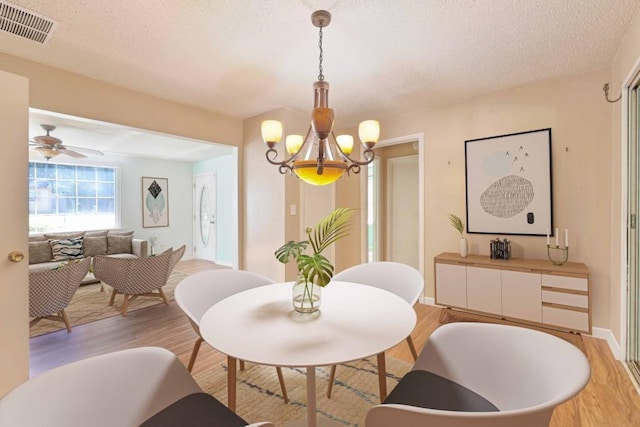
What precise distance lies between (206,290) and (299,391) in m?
0.88

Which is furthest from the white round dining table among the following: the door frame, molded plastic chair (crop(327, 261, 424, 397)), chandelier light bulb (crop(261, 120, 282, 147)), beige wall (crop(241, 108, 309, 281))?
the door frame

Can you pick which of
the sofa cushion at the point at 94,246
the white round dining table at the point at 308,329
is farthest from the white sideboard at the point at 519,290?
the sofa cushion at the point at 94,246

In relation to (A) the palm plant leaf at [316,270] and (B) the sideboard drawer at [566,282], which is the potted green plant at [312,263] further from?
(B) the sideboard drawer at [566,282]

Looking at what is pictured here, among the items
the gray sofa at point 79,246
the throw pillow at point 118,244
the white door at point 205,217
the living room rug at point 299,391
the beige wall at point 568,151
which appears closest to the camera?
the living room rug at point 299,391

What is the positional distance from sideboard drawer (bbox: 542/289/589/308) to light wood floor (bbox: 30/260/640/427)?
32 cm

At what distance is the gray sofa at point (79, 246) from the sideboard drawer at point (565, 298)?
18.5 ft

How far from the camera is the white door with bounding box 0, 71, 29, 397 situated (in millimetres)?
1682

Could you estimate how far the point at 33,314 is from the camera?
8.43 feet

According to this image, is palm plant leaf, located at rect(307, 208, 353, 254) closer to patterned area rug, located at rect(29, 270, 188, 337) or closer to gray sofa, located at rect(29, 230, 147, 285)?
patterned area rug, located at rect(29, 270, 188, 337)

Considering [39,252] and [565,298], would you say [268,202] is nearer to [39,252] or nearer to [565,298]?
[565,298]

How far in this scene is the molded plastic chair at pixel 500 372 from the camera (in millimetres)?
644

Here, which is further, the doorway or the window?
the window

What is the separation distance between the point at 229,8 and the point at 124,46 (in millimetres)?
974

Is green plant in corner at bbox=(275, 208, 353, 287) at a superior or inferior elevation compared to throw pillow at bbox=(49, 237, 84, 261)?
superior
